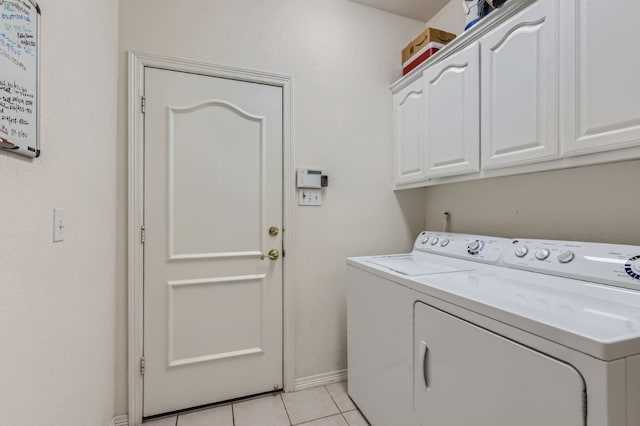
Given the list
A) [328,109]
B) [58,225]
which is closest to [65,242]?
[58,225]

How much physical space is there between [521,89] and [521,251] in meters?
0.74

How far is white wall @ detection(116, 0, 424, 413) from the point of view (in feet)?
5.96

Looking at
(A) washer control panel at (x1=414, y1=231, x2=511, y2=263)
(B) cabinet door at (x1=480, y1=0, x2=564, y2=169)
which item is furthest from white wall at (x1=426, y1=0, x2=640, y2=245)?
(B) cabinet door at (x1=480, y1=0, x2=564, y2=169)

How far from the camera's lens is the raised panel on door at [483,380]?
713 mm

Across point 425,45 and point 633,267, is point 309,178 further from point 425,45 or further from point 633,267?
point 633,267

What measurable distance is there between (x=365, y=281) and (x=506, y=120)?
1.08 m

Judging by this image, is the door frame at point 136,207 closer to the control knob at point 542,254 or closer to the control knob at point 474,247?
the control knob at point 474,247

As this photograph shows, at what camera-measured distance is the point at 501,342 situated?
86cm

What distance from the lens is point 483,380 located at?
908 millimetres

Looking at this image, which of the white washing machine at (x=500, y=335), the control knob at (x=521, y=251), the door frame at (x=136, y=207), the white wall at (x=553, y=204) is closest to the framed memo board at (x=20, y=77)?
the door frame at (x=136, y=207)

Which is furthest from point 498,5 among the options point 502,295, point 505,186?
point 502,295

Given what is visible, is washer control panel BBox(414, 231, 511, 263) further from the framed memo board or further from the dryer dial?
the framed memo board

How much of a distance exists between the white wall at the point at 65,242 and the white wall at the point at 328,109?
570 mm

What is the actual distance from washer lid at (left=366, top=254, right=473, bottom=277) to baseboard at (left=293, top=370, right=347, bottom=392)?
0.95 m
